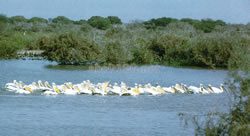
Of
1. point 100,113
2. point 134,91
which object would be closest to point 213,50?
point 134,91

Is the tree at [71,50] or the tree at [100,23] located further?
the tree at [100,23]

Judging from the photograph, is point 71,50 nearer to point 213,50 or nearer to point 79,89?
point 213,50

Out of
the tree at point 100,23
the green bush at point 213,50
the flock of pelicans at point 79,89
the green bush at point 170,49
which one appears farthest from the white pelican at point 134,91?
the tree at point 100,23

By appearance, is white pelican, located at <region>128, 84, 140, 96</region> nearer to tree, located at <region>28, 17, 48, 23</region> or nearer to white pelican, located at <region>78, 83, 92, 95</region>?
white pelican, located at <region>78, 83, 92, 95</region>

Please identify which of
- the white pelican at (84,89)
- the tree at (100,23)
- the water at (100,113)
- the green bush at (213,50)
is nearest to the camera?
the water at (100,113)

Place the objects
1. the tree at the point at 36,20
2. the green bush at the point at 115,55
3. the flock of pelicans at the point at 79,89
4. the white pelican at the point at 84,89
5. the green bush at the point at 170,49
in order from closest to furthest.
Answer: the flock of pelicans at the point at 79,89 → the white pelican at the point at 84,89 → the green bush at the point at 115,55 → the green bush at the point at 170,49 → the tree at the point at 36,20

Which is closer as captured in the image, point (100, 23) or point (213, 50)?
point (213, 50)

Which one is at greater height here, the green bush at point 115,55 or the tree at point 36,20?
the tree at point 36,20

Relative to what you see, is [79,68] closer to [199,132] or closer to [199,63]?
[199,63]

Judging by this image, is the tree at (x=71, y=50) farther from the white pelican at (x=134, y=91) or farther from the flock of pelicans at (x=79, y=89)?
the white pelican at (x=134, y=91)

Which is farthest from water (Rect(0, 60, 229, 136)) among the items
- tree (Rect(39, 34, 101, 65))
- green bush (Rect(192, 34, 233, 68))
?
green bush (Rect(192, 34, 233, 68))

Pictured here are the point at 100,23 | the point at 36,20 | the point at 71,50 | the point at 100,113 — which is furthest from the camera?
the point at 36,20

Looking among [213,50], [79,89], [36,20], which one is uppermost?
[36,20]

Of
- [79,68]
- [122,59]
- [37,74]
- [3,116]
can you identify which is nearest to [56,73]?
[37,74]
